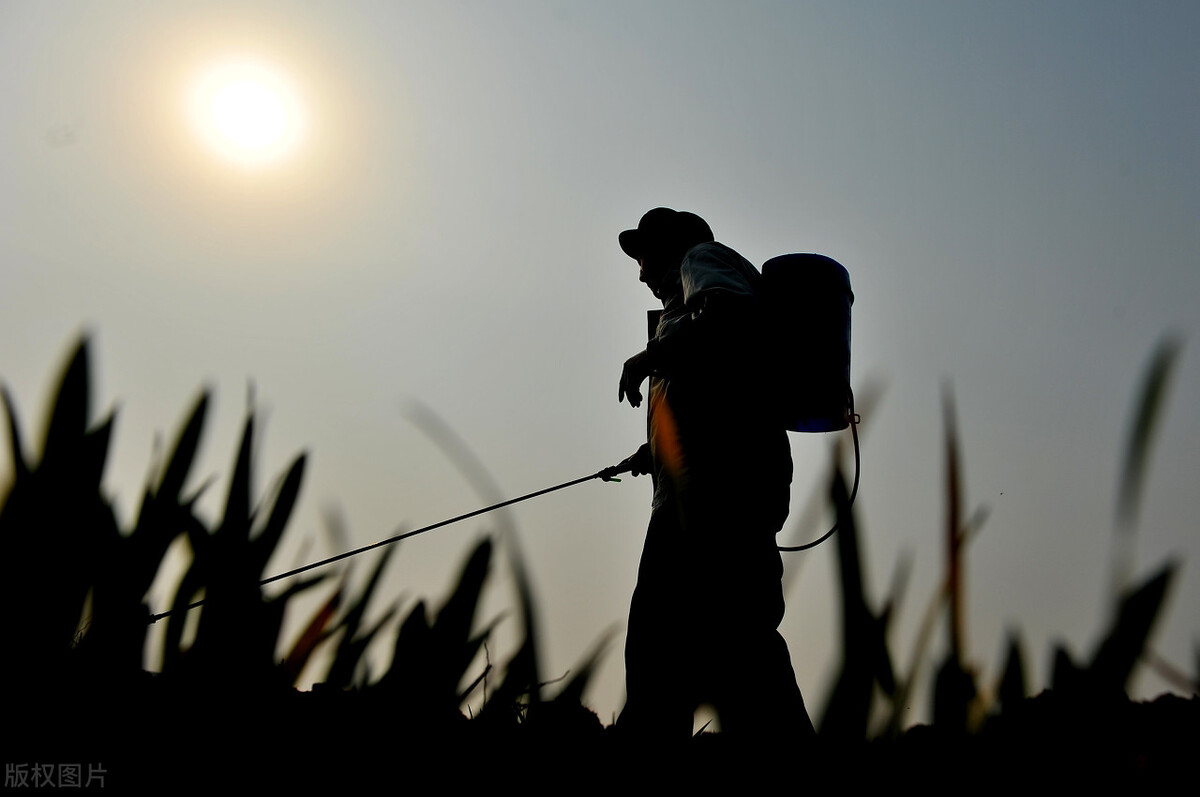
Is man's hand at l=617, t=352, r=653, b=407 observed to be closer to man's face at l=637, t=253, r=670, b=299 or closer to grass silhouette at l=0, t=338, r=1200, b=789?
man's face at l=637, t=253, r=670, b=299

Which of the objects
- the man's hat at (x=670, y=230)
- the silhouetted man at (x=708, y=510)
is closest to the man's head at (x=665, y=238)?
the man's hat at (x=670, y=230)

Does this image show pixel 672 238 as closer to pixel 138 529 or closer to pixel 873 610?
pixel 138 529

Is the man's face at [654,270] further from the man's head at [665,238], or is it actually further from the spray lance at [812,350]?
the spray lance at [812,350]

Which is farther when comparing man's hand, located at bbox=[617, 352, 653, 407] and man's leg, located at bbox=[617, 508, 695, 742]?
man's hand, located at bbox=[617, 352, 653, 407]

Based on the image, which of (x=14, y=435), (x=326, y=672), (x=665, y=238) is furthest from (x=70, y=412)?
(x=665, y=238)

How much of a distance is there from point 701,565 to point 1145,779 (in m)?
1.45

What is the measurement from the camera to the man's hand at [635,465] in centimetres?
303

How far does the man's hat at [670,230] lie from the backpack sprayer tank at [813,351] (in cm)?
59

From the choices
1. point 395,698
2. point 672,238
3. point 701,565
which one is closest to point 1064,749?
point 395,698

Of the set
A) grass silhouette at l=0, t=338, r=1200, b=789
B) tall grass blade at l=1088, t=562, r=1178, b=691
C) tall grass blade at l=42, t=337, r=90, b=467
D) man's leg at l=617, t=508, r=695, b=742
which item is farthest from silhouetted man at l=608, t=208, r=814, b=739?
tall grass blade at l=1088, t=562, r=1178, b=691

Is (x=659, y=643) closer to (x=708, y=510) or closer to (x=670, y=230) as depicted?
(x=708, y=510)

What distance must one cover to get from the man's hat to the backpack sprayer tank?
1.93 feet

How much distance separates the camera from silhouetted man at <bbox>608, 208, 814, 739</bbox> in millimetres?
2100

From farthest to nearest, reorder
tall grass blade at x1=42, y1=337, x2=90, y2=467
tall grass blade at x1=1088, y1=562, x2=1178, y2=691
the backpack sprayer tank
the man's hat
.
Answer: the man's hat
the backpack sprayer tank
tall grass blade at x1=42, y1=337, x2=90, y2=467
tall grass blade at x1=1088, y1=562, x2=1178, y2=691
